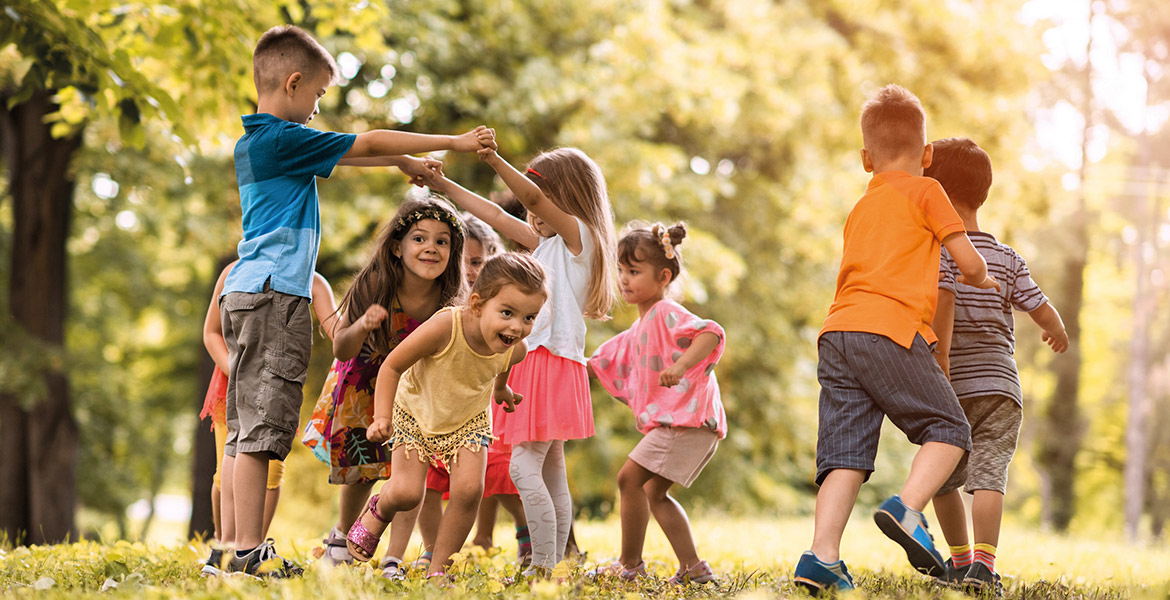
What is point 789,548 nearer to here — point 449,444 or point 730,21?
point 449,444

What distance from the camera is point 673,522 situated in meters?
4.47

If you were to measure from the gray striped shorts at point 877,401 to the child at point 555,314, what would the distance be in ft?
3.76

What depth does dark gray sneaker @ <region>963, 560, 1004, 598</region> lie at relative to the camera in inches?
143

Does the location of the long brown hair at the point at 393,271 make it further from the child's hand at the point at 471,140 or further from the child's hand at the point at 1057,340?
the child's hand at the point at 1057,340

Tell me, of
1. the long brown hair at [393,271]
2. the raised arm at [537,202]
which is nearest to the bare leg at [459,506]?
the long brown hair at [393,271]

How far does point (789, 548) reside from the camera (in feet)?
22.0

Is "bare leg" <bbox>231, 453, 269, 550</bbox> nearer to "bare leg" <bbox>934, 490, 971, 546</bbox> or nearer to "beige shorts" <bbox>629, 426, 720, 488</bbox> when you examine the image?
"beige shorts" <bbox>629, 426, 720, 488</bbox>

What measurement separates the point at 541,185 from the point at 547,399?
1.02m

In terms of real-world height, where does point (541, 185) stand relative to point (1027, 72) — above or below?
below

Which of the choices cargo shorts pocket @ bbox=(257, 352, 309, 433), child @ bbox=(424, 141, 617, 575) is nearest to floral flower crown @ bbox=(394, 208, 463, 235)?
child @ bbox=(424, 141, 617, 575)

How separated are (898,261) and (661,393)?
1.44 metres

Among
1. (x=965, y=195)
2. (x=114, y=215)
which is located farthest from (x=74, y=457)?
(x=965, y=195)

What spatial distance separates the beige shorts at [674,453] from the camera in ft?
14.4

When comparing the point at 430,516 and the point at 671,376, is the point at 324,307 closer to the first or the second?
the point at 430,516
